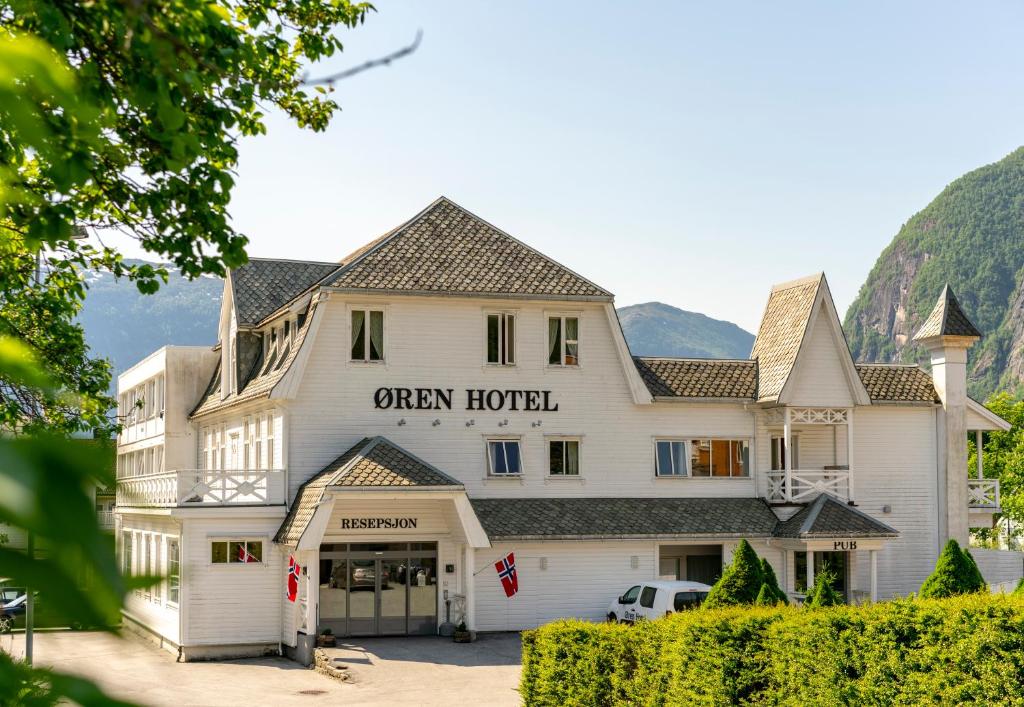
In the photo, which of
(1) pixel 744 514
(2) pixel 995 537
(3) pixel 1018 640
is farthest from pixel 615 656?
(2) pixel 995 537

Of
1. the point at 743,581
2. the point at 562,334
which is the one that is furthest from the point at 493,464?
the point at 743,581

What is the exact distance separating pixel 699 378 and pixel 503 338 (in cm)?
723

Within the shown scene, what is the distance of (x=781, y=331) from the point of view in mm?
43344

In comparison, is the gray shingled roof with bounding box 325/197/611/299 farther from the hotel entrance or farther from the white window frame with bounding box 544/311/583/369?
the hotel entrance

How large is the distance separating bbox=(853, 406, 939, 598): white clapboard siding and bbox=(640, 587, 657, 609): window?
34.9ft

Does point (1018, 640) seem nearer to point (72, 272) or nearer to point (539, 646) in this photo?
point (539, 646)

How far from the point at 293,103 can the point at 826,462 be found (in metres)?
31.8

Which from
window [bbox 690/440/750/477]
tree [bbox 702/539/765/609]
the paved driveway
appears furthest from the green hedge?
window [bbox 690/440/750/477]

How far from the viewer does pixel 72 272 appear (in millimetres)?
16844

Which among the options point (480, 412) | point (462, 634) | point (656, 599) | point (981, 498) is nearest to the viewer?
point (656, 599)

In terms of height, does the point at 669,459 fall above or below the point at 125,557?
below

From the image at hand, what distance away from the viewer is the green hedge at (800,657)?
16016 millimetres

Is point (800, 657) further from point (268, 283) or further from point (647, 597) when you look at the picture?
point (268, 283)

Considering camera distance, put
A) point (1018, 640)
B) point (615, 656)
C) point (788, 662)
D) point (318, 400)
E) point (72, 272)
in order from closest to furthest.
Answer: point (1018, 640), point (72, 272), point (788, 662), point (615, 656), point (318, 400)
